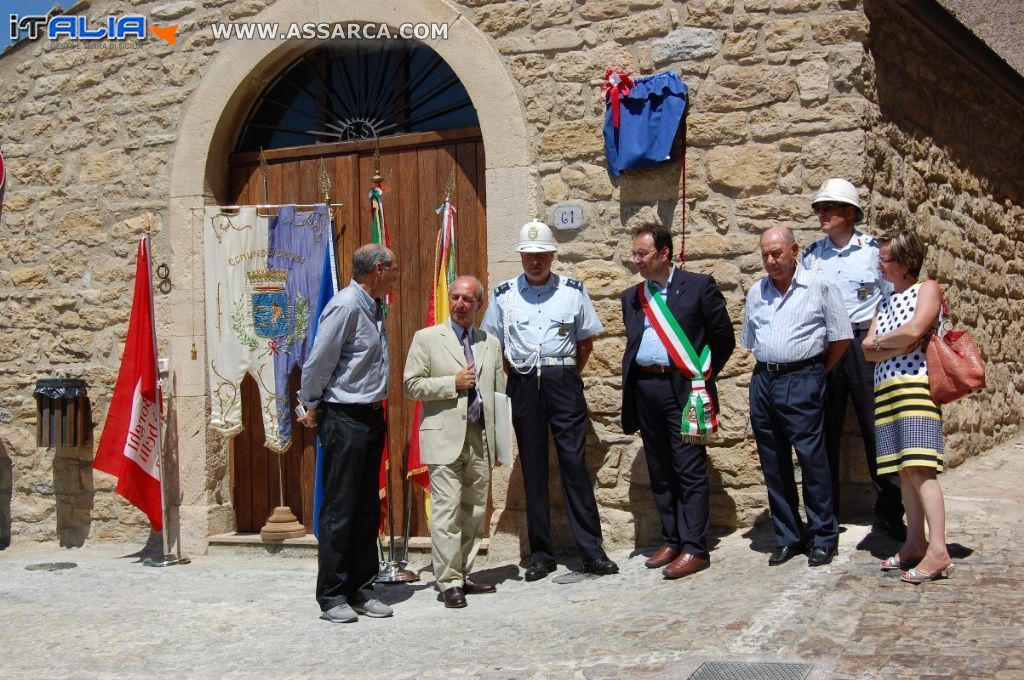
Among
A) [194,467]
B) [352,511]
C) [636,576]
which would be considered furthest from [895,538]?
[194,467]

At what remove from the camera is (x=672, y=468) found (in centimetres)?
568

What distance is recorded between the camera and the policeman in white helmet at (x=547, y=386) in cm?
577

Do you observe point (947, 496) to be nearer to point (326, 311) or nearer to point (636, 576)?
point (636, 576)

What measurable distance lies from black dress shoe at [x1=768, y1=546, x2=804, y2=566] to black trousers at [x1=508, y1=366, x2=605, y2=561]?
0.91 metres

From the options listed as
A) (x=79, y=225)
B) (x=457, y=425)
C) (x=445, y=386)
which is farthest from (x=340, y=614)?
(x=79, y=225)

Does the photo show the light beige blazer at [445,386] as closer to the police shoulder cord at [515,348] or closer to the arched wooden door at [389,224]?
the police shoulder cord at [515,348]

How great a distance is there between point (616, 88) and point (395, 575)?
9.90ft

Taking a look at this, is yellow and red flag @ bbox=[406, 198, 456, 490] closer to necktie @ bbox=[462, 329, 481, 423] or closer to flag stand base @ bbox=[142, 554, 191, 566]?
necktie @ bbox=[462, 329, 481, 423]

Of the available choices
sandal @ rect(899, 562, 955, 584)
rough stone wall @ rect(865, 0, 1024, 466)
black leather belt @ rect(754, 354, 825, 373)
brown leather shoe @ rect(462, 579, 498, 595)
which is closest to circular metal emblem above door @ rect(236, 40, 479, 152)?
rough stone wall @ rect(865, 0, 1024, 466)

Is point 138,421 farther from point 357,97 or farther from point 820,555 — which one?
point 820,555

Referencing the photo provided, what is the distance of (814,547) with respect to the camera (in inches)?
202

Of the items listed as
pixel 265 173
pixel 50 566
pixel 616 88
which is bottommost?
pixel 50 566

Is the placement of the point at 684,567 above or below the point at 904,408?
below

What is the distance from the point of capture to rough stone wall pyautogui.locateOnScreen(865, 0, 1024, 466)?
623 cm
